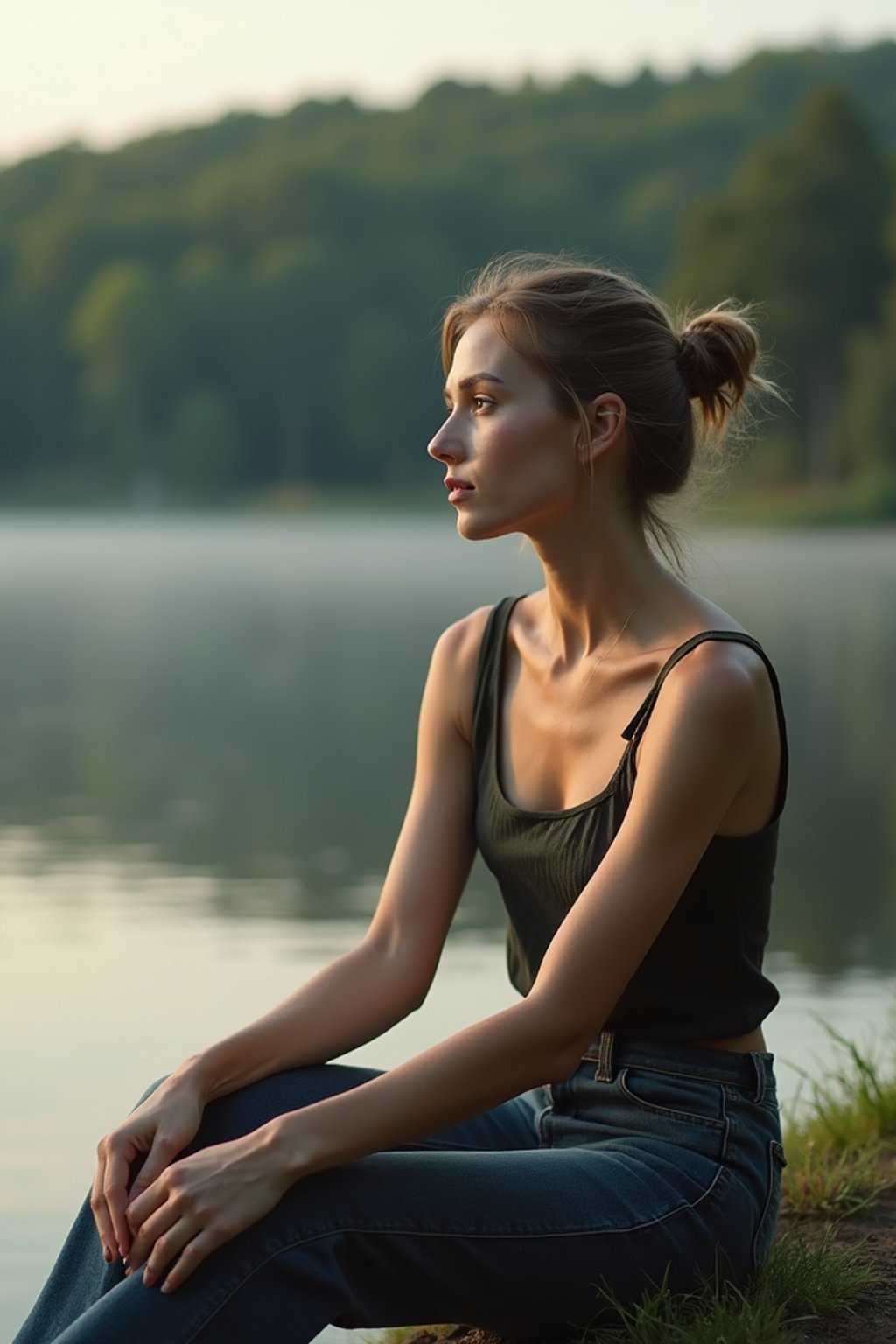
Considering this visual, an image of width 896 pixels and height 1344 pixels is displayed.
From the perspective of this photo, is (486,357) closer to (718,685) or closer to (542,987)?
(718,685)

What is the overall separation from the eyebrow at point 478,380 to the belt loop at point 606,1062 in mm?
767

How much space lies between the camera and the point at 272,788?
8422 mm

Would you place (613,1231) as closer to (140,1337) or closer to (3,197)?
(140,1337)

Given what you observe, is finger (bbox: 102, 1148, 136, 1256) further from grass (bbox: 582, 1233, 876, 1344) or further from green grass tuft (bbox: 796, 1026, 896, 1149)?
green grass tuft (bbox: 796, 1026, 896, 1149)

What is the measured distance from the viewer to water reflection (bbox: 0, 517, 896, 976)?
633 cm

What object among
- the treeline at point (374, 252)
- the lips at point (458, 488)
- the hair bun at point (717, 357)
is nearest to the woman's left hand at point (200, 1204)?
the lips at point (458, 488)

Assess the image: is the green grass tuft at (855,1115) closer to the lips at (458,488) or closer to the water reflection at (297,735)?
the water reflection at (297,735)

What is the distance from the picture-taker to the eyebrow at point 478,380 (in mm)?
2518

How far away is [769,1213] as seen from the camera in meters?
2.36

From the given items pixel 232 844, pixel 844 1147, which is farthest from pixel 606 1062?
pixel 232 844

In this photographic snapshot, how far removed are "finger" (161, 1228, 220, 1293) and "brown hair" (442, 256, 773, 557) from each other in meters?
1.02

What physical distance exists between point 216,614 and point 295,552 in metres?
17.3

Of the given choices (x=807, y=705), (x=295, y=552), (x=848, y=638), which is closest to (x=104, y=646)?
(x=848, y=638)

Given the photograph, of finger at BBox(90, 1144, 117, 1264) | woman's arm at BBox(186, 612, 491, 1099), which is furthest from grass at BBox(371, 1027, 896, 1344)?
finger at BBox(90, 1144, 117, 1264)
